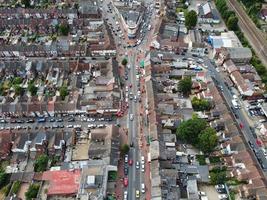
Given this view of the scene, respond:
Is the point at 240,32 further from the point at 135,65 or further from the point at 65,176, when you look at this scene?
the point at 65,176

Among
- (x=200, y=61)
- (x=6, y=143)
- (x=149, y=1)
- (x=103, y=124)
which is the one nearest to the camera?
(x=6, y=143)

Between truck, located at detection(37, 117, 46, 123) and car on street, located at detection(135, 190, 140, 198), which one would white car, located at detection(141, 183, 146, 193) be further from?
truck, located at detection(37, 117, 46, 123)

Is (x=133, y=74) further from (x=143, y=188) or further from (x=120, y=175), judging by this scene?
(x=143, y=188)

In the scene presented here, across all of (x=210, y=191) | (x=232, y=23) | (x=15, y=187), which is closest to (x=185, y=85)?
(x=210, y=191)

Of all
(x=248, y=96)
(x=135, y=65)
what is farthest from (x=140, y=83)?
(x=248, y=96)

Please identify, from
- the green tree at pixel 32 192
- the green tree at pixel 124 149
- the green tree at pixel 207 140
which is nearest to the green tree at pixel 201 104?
the green tree at pixel 207 140

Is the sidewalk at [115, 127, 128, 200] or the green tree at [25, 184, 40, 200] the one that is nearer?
the green tree at [25, 184, 40, 200]

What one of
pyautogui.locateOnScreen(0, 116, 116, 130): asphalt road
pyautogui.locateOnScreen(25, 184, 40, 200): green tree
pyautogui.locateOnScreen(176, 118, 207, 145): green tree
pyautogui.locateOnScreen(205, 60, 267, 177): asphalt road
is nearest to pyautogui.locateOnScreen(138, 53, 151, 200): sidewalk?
pyautogui.locateOnScreen(0, 116, 116, 130): asphalt road
